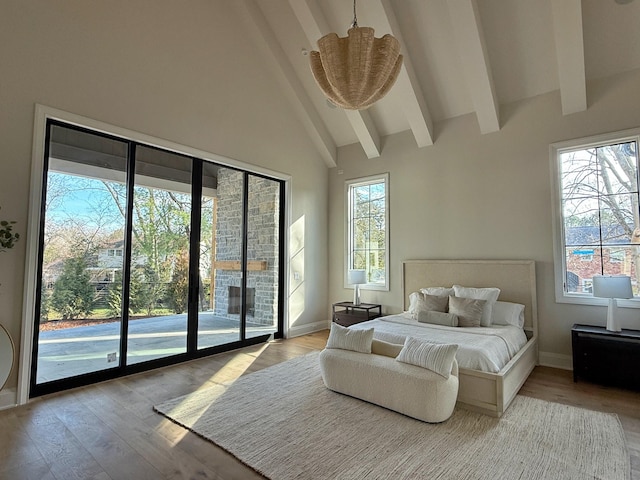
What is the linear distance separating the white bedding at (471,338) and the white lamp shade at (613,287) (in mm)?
928

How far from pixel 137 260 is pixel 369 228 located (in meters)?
3.80

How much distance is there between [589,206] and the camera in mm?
4250

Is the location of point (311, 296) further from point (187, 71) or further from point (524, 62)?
point (524, 62)

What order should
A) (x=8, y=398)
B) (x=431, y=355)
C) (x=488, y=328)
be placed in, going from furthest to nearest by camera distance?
(x=488, y=328) → (x=8, y=398) → (x=431, y=355)

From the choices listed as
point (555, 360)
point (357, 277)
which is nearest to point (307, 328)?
point (357, 277)

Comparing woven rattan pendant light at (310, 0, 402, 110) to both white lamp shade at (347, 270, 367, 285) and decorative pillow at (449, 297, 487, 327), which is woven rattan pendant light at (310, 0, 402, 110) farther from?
white lamp shade at (347, 270, 367, 285)

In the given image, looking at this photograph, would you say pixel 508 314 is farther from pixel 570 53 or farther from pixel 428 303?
pixel 570 53

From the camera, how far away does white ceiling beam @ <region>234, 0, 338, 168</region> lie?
197 inches

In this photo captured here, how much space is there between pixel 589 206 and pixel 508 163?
1.10 metres

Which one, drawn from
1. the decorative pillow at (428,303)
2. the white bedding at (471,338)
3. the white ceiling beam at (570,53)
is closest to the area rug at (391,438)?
the white bedding at (471,338)

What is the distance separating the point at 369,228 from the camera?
6254 mm

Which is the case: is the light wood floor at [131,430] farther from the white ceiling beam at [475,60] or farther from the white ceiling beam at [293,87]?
the white ceiling beam at [293,87]

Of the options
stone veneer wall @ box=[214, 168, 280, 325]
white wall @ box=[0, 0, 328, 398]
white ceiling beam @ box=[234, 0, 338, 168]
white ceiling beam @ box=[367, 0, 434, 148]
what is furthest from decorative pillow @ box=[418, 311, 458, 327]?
white ceiling beam @ box=[234, 0, 338, 168]

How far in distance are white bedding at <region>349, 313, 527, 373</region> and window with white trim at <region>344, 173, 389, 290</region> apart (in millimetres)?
1650
